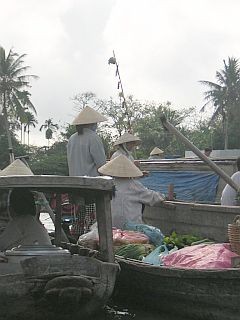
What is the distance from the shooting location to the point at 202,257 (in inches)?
202

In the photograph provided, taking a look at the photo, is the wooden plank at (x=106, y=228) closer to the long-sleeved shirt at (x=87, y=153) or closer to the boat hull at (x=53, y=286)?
the boat hull at (x=53, y=286)

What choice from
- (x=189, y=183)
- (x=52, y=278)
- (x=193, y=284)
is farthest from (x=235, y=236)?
(x=189, y=183)

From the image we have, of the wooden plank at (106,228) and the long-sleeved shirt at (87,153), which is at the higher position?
the long-sleeved shirt at (87,153)

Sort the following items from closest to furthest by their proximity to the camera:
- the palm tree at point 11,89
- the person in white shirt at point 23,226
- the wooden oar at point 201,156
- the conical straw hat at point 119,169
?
the person in white shirt at point 23,226
the wooden oar at point 201,156
the conical straw hat at point 119,169
the palm tree at point 11,89

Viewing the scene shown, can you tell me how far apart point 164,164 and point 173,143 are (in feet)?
87.1

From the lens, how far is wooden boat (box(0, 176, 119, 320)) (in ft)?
14.3

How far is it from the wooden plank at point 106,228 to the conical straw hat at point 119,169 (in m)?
1.75

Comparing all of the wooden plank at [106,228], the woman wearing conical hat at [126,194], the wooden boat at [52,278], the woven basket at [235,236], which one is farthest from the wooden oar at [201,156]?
the wooden boat at [52,278]

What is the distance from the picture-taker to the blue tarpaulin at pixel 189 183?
8789mm

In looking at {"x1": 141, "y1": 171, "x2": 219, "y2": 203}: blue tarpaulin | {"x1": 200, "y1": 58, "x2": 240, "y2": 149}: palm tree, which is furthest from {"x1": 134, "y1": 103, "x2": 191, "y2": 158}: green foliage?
{"x1": 141, "y1": 171, "x2": 219, "y2": 203}: blue tarpaulin

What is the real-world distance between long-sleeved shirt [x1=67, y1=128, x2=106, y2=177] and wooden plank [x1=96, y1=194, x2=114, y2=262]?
1.98 meters

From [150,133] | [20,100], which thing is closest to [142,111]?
[150,133]

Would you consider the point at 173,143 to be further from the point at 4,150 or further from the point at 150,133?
the point at 4,150

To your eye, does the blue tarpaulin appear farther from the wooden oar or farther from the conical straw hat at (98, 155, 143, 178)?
the conical straw hat at (98, 155, 143, 178)
